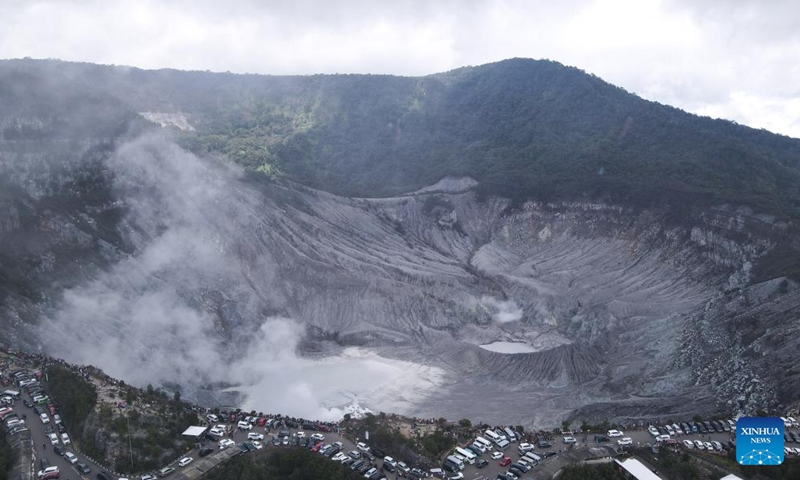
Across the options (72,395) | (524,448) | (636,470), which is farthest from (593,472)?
(72,395)

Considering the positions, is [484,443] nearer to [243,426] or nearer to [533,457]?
[533,457]

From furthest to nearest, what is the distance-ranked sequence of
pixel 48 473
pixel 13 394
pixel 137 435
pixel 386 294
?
pixel 386 294 → pixel 13 394 → pixel 137 435 → pixel 48 473

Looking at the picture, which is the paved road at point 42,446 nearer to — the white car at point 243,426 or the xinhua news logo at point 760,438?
the white car at point 243,426

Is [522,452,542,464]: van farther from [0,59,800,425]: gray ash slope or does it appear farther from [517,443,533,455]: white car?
[0,59,800,425]: gray ash slope

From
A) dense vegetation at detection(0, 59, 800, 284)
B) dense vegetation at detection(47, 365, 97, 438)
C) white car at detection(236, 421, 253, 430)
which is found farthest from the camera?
dense vegetation at detection(0, 59, 800, 284)

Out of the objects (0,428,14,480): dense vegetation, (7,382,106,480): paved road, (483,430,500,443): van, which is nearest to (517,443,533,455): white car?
(483,430,500,443): van
